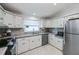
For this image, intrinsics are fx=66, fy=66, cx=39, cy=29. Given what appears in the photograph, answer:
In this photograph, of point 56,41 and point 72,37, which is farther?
point 56,41

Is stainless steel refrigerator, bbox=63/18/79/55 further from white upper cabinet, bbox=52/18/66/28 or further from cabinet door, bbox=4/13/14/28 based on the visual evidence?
cabinet door, bbox=4/13/14/28

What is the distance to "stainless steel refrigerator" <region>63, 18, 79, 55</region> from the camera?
4.19 ft

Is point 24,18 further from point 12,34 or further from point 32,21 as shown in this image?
point 12,34

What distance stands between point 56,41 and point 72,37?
1.11 ft

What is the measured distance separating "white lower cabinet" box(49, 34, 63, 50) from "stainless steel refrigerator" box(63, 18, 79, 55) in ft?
0.34

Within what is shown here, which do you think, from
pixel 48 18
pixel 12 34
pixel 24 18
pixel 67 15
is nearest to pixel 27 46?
pixel 12 34

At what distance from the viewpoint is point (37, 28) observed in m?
1.34

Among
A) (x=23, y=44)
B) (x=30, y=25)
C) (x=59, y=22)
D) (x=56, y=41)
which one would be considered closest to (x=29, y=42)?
(x=23, y=44)

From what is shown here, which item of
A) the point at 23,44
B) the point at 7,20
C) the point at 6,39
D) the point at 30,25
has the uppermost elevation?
the point at 7,20

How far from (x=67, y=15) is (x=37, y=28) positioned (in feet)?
2.07

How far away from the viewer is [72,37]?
138cm

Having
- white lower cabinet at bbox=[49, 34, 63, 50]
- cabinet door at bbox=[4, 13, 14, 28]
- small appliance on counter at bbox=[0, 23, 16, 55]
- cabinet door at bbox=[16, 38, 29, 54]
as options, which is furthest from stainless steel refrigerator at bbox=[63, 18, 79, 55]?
cabinet door at bbox=[4, 13, 14, 28]

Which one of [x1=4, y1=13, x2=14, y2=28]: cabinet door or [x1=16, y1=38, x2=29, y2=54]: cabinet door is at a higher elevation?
[x1=4, y1=13, x2=14, y2=28]: cabinet door

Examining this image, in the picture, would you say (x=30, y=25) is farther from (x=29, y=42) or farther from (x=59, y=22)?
(x=59, y=22)
